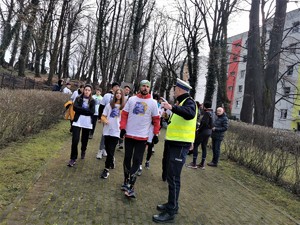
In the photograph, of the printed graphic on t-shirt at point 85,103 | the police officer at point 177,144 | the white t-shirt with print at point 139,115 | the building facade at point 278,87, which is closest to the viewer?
the police officer at point 177,144

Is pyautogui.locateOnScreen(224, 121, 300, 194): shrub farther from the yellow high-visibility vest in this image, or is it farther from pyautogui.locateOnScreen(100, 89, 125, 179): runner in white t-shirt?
pyautogui.locateOnScreen(100, 89, 125, 179): runner in white t-shirt

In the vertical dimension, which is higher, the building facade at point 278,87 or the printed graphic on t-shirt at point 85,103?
the building facade at point 278,87

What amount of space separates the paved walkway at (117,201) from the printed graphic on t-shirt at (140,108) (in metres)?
1.51

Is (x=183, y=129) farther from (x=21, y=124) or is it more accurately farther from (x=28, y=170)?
(x=21, y=124)

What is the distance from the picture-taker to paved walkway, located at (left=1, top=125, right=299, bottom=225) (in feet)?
14.7

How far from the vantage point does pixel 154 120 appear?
19.2 feet

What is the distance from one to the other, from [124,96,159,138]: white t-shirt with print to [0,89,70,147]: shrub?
332 cm

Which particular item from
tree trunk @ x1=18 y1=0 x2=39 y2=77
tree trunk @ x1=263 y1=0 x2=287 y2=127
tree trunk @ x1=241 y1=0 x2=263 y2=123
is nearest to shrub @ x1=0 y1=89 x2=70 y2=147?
tree trunk @ x1=18 y1=0 x2=39 y2=77

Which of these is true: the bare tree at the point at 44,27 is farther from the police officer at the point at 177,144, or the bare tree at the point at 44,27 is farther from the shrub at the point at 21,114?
the police officer at the point at 177,144

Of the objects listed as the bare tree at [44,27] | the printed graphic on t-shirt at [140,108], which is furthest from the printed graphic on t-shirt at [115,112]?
the bare tree at [44,27]

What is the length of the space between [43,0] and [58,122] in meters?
14.0

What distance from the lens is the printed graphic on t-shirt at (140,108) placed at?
570 centimetres

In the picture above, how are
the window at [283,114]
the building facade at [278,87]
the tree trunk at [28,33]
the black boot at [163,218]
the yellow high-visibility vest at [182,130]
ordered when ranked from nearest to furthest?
the black boot at [163,218] → the yellow high-visibility vest at [182,130] → the tree trunk at [28,33] → the building facade at [278,87] → the window at [283,114]

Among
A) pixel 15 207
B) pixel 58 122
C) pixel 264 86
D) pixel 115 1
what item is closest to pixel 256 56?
pixel 264 86
